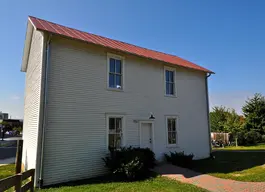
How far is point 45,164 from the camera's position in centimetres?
880

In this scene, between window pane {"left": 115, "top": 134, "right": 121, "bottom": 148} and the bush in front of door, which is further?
window pane {"left": 115, "top": 134, "right": 121, "bottom": 148}

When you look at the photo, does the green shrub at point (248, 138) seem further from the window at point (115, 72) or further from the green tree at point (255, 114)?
the window at point (115, 72)

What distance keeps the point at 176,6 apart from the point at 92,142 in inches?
325

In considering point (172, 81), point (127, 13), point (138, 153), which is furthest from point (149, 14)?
point (138, 153)

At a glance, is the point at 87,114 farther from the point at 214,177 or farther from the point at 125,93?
the point at 214,177

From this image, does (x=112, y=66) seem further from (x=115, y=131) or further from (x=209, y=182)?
(x=209, y=182)

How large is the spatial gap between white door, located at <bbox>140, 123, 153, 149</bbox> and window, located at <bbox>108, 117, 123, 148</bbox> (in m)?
1.41

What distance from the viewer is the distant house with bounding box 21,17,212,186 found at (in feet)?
30.3

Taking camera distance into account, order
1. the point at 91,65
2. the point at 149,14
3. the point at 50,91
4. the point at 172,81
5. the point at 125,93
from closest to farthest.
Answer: the point at 50,91, the point at 91,65, the point at 125,93, the point at 149,14, the point at 172,81

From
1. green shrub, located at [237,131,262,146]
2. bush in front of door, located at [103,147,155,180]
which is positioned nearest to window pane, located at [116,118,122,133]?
bush in front of door, located at [103,147,155,180]

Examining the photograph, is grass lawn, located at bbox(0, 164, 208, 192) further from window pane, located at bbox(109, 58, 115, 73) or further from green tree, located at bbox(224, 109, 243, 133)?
green tree, located at bbox(224, 109, 243, 133)

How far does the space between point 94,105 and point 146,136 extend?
3651 millimetres

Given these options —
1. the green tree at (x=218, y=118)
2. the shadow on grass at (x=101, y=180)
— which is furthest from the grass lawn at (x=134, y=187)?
the green tree at (x=218, y=118)

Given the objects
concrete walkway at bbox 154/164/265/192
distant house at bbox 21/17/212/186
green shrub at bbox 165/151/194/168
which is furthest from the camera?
green shrub at bbox 165/151/194/168
